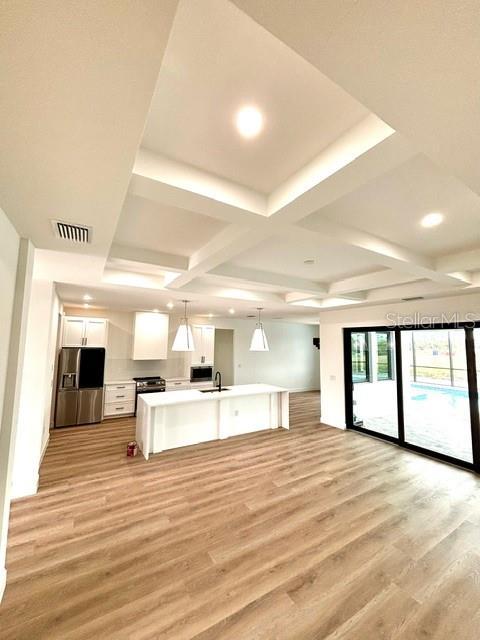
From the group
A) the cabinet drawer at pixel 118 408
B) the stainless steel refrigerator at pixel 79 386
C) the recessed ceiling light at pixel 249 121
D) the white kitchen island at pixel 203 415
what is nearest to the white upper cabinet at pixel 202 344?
the cabinet drawer at pixel 118 408

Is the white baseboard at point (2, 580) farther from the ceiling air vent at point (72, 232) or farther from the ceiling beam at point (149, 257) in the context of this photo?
the ceiling beam at point (149, 257)

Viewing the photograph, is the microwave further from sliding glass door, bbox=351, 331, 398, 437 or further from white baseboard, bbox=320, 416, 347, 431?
sliding glass door, bbox=351, 331, 398, 437

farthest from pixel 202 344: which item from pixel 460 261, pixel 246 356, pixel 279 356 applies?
pixel 460 261

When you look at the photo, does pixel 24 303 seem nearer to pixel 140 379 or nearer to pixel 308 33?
pixel 308 33

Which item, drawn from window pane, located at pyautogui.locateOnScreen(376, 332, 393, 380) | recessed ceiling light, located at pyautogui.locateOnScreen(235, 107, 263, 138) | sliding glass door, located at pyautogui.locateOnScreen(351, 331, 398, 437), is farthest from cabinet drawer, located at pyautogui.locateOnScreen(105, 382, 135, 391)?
recessed ceiling light, located at pyautogui.locateOnScreen(235, 107, 263, 138)

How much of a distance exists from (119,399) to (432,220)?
665 centimetres

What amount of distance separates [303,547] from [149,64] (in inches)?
130

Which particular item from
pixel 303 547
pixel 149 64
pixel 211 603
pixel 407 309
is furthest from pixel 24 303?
pixel 407 309

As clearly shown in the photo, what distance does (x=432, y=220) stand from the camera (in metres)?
2.23

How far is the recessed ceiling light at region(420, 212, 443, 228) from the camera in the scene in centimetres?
215

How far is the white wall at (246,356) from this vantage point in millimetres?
6789

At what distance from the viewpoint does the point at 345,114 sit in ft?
4.03

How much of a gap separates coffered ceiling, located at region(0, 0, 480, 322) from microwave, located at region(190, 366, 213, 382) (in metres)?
5.24

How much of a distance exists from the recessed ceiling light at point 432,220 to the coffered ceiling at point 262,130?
0.05m
